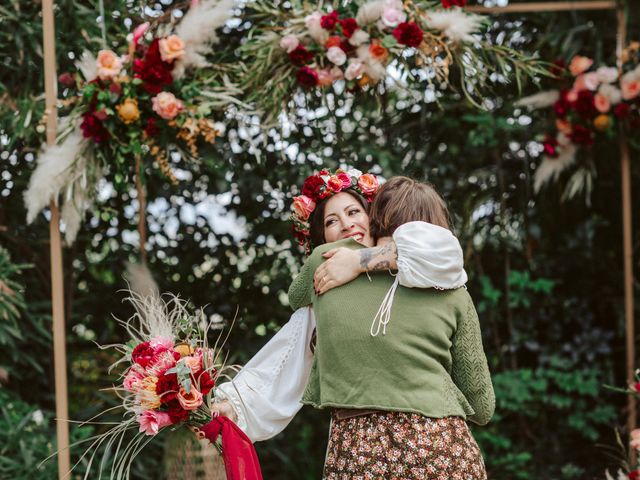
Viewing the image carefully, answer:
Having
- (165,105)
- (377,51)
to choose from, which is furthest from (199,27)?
(377,51)

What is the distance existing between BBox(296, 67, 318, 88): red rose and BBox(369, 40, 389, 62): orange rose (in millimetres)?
248

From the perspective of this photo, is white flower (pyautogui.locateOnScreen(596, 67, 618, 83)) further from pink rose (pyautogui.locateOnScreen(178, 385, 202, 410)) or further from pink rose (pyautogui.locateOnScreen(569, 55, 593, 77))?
pink rose (pyautogui.locateOnScreen(178, 385, 202, 410))

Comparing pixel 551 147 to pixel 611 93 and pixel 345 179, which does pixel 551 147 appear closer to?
pixel 611 93

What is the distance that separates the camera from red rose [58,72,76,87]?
3518 millimetres

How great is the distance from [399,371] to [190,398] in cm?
58

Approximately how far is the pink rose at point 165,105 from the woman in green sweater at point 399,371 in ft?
4.31

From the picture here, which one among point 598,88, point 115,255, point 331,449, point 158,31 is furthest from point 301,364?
point 598,88

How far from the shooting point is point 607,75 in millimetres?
3979

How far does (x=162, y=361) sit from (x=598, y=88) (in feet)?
8.93

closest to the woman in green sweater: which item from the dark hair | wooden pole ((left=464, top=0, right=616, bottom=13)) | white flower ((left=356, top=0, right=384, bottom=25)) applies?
the dark hair

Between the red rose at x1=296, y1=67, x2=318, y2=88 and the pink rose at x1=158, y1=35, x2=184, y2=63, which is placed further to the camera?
the red rose at x1=296, y1=67, x2=318, y2=88

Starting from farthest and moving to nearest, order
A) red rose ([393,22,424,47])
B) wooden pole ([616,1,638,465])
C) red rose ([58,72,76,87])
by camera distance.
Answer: wooden pole ([616,1,638,465]) → red rose ([58,72,76,87]) → red rose ([393,22,424,47])

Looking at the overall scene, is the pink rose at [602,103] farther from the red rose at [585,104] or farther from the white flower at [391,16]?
the white flower at [391,16]

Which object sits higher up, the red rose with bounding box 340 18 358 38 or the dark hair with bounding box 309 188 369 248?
the red rose with bounding box 340 18 358 38
